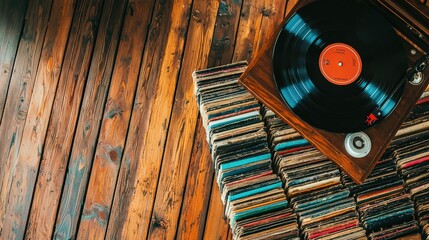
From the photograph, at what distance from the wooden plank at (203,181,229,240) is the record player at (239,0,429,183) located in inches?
20.1

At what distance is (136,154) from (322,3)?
90 cm

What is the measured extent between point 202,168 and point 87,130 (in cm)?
48

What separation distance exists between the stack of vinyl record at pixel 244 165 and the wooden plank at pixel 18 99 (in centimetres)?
74

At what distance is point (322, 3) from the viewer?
1.56 metres

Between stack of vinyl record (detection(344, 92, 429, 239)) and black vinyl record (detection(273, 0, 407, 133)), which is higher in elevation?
black vinyl record (detection(273, 0, 407, 133))

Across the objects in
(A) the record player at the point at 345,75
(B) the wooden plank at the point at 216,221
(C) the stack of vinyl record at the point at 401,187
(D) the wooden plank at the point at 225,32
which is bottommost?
(B) the wooden plank at the point at 216,221

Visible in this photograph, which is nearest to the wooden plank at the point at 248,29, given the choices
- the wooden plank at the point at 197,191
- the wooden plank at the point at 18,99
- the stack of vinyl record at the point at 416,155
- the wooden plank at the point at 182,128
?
the wooden plank at the point at 182,128

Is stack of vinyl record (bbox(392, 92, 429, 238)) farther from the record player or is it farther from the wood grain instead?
the wood grain

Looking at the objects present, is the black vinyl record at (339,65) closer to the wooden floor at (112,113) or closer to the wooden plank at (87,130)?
the wooden floor at (112,113)

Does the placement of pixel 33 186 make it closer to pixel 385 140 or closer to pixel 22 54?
pixel 22 54

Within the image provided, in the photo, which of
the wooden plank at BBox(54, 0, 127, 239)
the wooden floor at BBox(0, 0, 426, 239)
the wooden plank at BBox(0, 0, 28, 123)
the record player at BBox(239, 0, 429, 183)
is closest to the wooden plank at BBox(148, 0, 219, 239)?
the wooden floor at BBox(0, 0, 426, 239)

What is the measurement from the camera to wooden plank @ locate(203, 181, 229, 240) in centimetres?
188

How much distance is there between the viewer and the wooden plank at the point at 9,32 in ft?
6.60

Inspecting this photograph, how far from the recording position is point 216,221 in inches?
74.4
